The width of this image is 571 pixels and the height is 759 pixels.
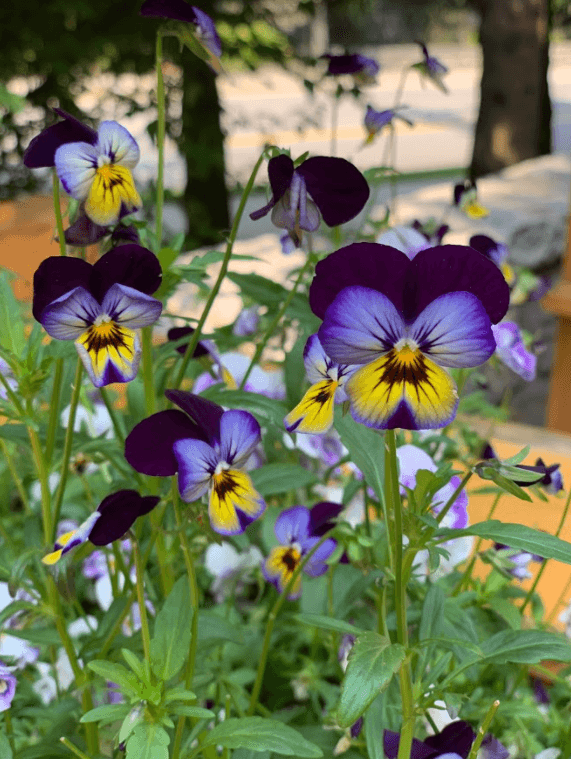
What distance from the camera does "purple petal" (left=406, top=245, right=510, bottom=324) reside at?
0.60 meters

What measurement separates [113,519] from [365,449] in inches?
9.2

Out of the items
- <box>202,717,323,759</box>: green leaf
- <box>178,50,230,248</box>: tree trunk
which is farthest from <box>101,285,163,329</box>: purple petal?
<box>178,50,230,248</box>: tree trunk

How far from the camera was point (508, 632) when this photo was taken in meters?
0.82

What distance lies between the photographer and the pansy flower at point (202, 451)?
2.36ft

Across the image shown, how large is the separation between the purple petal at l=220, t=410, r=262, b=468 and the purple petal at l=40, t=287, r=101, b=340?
13cm

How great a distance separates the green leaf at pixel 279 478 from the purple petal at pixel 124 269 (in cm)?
35

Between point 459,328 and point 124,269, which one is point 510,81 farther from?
point 459,328

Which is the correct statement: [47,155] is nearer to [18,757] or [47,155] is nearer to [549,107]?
[18,757]

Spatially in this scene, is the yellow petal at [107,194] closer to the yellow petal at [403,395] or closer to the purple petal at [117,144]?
the purple petal at [117,144]

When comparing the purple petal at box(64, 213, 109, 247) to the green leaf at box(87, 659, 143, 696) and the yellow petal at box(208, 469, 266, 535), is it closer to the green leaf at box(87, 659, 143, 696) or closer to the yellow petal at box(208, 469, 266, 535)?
the yellow petal at box(208, 469, 266, 535)

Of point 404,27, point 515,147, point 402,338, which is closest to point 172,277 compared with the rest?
point 402,338

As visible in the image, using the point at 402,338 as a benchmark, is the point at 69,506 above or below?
below

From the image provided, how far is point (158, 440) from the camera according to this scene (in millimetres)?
733

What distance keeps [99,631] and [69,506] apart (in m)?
0.39
